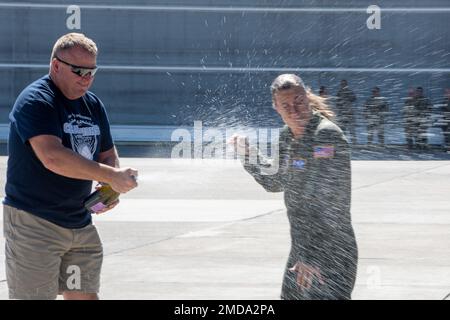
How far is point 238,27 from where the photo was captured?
111 ft

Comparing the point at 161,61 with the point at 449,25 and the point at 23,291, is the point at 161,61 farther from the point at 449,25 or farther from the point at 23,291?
the point at 23,291

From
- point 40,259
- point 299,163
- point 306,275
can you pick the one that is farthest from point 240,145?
point 40,259

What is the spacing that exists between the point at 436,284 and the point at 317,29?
1041 inches

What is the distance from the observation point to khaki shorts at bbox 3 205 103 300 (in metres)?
4.57

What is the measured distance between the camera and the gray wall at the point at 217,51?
33.3m

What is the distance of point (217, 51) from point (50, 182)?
96.7 feet

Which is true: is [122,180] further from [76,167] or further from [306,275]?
[306,275]

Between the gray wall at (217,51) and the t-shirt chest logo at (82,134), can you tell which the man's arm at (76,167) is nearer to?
the t-shirt chest logo at (82,134)

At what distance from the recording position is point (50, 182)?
458 centimetres

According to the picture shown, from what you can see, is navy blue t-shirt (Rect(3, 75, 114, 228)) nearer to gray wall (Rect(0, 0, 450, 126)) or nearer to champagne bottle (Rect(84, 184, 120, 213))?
champagne bottle (Rect(84, 184, 120, 213))

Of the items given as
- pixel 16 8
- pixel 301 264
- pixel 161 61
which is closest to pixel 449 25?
pixel 161 61

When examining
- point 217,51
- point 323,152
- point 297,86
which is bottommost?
point 323,152

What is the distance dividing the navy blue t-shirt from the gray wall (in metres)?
28.1

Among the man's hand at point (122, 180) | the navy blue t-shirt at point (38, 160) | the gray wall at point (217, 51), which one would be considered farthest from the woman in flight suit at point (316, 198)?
the gray wall at point (217, 51)
